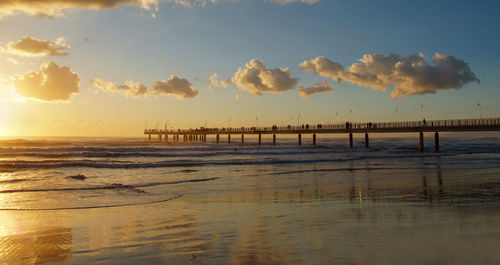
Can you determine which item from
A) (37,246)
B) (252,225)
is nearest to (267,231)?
(252,225)

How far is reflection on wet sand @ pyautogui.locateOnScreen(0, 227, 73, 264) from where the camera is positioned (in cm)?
522

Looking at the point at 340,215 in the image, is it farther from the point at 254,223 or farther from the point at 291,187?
the point at 291,187

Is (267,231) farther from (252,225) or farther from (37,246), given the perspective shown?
(37,246)

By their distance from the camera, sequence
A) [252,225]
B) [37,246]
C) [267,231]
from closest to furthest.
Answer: [37,246] → [267,231] → [252,225]

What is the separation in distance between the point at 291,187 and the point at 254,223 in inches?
248

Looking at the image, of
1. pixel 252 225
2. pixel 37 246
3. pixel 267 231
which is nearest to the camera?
pixel 37 246

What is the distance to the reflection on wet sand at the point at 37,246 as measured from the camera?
5219 millimetres

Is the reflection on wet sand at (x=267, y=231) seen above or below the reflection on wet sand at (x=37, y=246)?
below

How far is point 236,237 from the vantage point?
623cm

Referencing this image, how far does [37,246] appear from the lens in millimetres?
5891

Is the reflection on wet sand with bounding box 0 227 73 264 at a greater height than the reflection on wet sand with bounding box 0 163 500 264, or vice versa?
the reflection on wet sand with bounding box 0 227 73 264

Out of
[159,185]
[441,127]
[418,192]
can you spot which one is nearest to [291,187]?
[418,192]

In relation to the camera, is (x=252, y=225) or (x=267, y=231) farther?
(x=252, y=225)

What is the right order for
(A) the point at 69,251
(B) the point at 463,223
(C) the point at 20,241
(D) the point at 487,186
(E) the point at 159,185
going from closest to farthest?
1. (A) the point at 69,251
2. (C) the point at 20,241
3. (B) the point at 463,223
4. (D) the point at 487,186
5. (E) the point at 159,185
